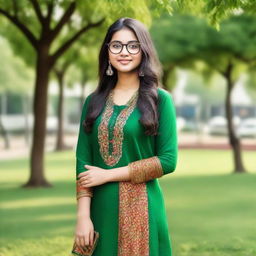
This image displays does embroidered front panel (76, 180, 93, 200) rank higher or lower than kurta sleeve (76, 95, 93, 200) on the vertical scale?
lower

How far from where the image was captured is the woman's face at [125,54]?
3.31 meters

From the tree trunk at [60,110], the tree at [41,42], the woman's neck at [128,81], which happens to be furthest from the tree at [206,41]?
the woman's neck at [128,81]

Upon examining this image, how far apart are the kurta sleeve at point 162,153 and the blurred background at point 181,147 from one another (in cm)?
124

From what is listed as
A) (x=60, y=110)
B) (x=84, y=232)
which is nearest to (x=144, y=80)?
(x=84, y=232)

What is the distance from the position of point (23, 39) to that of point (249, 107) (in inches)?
1046

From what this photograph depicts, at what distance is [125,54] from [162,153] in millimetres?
524

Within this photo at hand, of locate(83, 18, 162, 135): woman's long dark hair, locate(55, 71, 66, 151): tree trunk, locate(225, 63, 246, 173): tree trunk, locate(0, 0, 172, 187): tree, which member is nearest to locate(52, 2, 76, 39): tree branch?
locate(0, 0, 172, 187): tree

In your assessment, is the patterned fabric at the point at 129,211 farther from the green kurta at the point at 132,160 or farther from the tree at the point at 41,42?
the tree at the point at 41,42

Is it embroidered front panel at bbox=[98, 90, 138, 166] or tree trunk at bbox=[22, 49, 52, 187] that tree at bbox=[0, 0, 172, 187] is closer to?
tree trunk at bbox=[22, 49, 52, 187]

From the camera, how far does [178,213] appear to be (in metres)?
10.7

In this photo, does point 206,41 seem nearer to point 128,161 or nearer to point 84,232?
point 128,161

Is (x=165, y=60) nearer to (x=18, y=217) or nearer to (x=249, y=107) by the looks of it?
(x=18, y=217)

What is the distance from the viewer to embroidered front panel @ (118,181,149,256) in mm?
3301

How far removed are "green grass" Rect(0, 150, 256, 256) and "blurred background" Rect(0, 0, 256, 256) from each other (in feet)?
0.05
